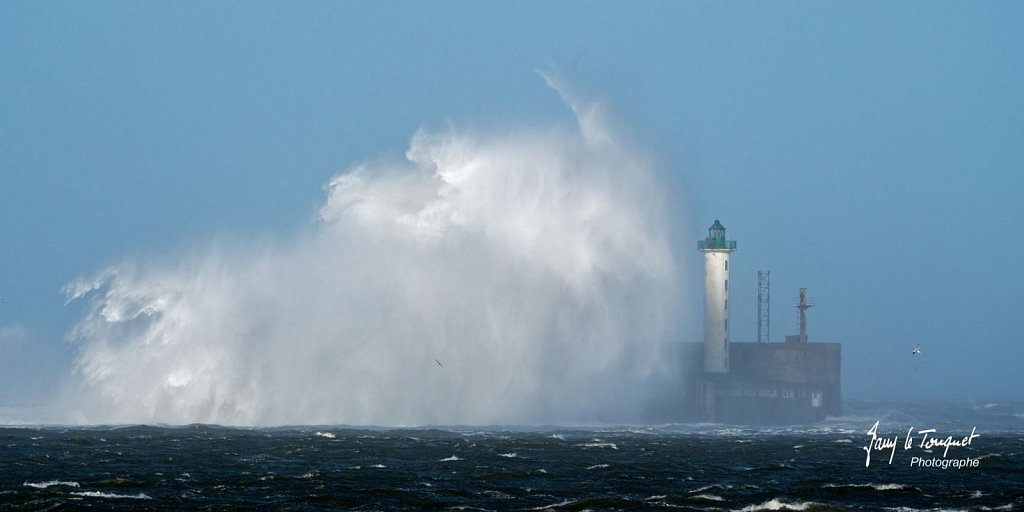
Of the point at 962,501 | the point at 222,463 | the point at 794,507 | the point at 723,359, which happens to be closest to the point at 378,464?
the point at 222,463

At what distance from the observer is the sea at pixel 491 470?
4853 centimetres

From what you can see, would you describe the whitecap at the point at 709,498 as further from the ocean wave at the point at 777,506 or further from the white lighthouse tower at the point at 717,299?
the white lighthouse tower at the point at 717,299

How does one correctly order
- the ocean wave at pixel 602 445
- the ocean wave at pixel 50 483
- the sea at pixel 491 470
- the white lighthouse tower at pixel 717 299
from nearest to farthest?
the sea at pixel 491 470 → the ocean wave at pixel 50 483 → the ocean wave at pixel 602 445 → the white lighthouse tower at pixel 717 299

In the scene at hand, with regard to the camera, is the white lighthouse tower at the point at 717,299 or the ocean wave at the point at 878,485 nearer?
the ocean wave at the point at 878,485

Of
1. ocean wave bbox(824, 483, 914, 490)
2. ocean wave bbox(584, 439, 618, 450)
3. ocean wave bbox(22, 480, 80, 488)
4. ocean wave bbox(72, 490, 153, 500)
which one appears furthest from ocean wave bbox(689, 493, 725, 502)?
ocean wave bbox(22, 480, 80, 488)

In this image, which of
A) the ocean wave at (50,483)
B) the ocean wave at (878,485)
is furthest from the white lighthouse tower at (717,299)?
the ocean wave at (50,483)

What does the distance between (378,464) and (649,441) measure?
2211cm

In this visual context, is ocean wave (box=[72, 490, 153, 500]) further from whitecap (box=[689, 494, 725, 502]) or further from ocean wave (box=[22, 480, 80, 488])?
whitecap (box=[689, 494, 725, 502])

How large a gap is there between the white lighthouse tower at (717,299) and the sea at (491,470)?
25.8 metres

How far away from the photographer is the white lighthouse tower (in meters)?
113

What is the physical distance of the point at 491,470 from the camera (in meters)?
58.8

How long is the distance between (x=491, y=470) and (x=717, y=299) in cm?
5753

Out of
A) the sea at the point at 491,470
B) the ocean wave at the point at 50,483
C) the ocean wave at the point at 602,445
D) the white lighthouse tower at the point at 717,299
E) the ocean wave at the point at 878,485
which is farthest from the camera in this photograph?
the white lighthouse tower at the point at 717,299

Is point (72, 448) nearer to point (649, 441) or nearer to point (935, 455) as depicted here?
point (649, 441)
